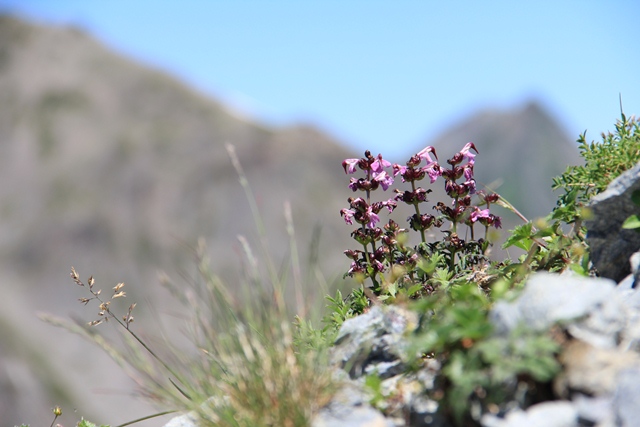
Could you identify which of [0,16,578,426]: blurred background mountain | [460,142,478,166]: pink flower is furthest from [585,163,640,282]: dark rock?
[0,16,578,426]: blurred background mountain

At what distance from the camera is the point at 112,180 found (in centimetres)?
11125

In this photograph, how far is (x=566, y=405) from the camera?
312 cm

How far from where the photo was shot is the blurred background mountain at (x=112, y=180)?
3868 inches

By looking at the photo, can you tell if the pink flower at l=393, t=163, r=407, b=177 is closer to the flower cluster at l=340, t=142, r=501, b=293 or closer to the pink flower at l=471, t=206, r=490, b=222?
the flower cluster at l=340, t=142, r=501, b=293

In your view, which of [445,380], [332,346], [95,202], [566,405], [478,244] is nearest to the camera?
[566,405]

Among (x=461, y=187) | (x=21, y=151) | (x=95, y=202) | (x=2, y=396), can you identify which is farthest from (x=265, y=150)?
(x=461, y=187)

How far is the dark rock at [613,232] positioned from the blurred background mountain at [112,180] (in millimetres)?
87023

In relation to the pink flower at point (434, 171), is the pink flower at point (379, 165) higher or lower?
higher

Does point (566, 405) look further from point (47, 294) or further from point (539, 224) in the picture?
point (47, 294)

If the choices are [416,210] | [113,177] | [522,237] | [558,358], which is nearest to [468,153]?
[416,210]

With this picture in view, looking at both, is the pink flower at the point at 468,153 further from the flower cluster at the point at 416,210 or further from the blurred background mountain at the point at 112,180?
the blurred background mountain at the point at 112,180

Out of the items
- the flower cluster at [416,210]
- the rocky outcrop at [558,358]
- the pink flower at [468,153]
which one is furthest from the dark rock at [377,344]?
the pink flower at [468,153]

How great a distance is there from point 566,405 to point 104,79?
128189 mm

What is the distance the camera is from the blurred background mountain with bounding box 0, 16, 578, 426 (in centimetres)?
9825
